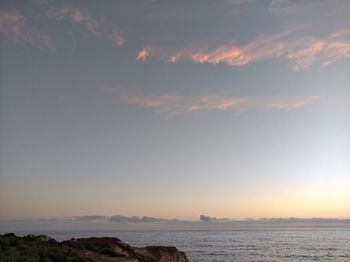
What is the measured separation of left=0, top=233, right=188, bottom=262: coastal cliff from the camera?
26.6 meters

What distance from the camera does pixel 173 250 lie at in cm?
3931

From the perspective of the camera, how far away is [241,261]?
58.6 meters

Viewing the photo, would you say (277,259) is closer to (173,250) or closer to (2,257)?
(173,250)

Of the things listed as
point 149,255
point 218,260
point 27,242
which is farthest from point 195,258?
point 27,242

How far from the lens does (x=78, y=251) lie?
30328 millimetres

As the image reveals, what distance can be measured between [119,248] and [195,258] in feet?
97.5

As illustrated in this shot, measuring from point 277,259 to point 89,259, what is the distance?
40140mm

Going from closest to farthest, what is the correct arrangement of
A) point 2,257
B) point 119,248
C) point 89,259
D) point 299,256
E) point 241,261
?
point 2,257 → point 89,259 → point 119,248 → point 241,261 → point 299,256

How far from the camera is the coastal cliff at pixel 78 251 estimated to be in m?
26.6

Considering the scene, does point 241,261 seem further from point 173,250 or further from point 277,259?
point 173,250

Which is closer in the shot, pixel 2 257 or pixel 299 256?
pixel 2 257

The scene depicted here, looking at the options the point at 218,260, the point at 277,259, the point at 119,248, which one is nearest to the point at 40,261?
the point at 119,248

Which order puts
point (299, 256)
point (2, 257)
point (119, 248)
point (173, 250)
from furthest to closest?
point (299, 256) < point (173, 250) < point (119, 248) < point (2, 257)

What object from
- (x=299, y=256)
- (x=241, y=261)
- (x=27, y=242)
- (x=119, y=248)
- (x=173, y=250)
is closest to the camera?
(x=27, y=242)
